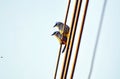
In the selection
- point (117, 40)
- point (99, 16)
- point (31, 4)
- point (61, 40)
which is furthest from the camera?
point (31, 4)

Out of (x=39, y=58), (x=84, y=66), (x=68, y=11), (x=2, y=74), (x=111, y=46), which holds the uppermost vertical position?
(x=68, y=11)

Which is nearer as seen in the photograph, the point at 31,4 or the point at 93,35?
the point at 93,35

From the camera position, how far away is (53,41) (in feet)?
4.18

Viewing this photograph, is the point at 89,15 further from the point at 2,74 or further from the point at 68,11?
the point at 2,74

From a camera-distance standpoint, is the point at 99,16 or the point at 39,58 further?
the point at 39,58

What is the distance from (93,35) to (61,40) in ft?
0.67

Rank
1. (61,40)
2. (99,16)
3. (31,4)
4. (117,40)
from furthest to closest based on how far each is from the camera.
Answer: (31,4) < (61,40) < (99,16) < (117,40)

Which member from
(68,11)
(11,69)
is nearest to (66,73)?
(68,11)

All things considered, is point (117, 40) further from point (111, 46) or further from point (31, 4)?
point (31, 4)

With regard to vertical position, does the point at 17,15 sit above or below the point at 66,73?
above

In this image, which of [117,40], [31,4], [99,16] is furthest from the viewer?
[31,4]

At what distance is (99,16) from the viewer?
835 millimetres

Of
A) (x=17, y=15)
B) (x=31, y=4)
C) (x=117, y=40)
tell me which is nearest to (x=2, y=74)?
(x=17, y=15)

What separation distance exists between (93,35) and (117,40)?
0.16m
